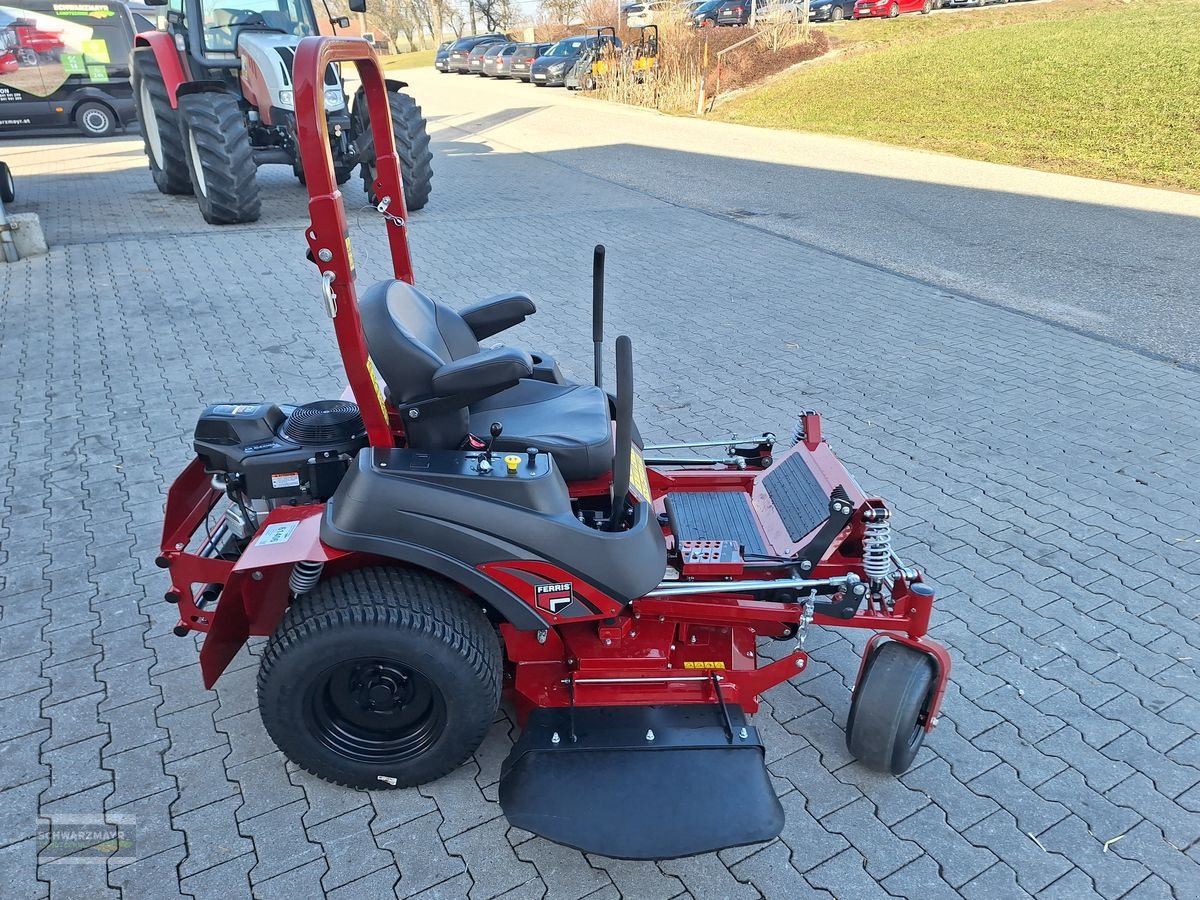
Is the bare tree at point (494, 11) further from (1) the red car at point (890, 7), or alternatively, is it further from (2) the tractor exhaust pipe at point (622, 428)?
(2) the tractor exhaust pipe at point (622, 428)

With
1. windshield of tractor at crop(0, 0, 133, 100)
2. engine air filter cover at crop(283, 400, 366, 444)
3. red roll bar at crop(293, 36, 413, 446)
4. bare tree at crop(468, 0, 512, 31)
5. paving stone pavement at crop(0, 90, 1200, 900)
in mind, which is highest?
bare tree at crop(468, 0, 512, 31)

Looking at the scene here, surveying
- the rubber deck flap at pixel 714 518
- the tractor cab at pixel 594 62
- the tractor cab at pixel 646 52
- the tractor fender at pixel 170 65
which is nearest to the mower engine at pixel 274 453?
the rubber deck flap at pixel 714 518

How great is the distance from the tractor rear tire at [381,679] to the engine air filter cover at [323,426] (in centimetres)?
57

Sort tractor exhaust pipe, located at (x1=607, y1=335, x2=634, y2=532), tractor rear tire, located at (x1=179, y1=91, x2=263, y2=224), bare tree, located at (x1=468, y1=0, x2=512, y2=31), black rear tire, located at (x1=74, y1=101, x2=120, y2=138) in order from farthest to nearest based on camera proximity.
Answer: bare tree, located at (x1=468, y1=0, x2=512, y2=31) → black rear tire, located at (x1=74, y1=101, x2=120, y2=138) → tractor rear tire, located at (x1=179, y1=91, x2=263, y2=224) → tractor exhaust pipe, located at (x1=607, y1=335, x2=634, y2=532)

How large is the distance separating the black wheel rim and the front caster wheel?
1295 mm

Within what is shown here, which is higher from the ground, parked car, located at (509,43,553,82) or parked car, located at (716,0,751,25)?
parked car, located at (716,0,751,25)

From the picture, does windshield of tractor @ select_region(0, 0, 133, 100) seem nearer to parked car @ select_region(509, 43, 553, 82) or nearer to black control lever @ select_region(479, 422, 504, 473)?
parked car @ select_region(509, 43, 553, 82)

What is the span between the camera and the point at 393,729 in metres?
2.67

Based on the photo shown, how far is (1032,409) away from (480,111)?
17.1m

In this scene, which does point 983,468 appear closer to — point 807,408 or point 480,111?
point 807,408

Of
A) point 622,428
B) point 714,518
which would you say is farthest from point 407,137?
point 622,428

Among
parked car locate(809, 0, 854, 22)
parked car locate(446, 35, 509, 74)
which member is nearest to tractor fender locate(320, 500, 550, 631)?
parked car locate(809, 0, 854, 22)

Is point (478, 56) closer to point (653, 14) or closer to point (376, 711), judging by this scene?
point (653, 14)

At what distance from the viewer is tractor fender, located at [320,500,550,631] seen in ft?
8.03
